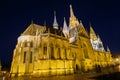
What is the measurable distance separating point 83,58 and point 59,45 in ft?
37.7

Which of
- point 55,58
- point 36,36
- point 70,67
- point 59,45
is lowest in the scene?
point 70,67

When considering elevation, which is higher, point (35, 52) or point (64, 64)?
point (35, 52)

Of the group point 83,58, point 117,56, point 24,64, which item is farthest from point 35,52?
point 117,56

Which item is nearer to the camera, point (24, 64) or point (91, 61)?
point (24, 64)

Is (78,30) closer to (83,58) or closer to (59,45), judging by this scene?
(83,58)

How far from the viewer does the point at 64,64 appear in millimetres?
28859

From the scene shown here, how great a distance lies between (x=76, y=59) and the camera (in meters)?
35.2

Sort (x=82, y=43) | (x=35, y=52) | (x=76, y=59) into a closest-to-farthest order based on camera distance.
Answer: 1. (x=35, y=52)
2. (x=76, y=59)
3. (x=82, y=43)

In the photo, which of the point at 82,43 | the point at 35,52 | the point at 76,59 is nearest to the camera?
the point at 35,52

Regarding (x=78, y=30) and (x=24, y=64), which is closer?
(x=24, y=64)

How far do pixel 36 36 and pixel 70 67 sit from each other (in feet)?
40.3

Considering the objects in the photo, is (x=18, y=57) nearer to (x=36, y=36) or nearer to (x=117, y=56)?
(x=36, y=36)

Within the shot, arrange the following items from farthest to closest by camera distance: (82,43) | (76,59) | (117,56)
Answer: (117,56) → (82,43) → (76,59)

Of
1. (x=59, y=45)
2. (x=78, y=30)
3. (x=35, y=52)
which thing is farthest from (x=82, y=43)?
(x=35, y=52)
